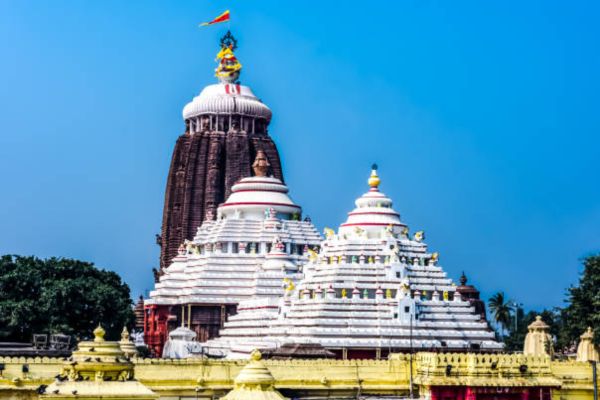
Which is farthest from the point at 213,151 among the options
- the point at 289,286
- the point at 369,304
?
the point at 369,304

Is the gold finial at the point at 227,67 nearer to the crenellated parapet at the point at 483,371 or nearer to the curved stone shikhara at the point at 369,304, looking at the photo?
the curved stone shikhara at the point at 369,304

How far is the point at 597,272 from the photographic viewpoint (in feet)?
244

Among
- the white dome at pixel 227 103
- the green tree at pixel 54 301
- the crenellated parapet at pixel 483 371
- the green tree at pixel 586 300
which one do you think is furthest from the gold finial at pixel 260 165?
the crenellated parapet at pixel 483 371

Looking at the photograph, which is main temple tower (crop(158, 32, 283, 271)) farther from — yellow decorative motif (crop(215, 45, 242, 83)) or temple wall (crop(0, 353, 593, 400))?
temple wall (crop(0, 353, 593, 400))

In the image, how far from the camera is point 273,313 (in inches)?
2972

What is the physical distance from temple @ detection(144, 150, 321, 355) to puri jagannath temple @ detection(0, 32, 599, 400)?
3.8 inches

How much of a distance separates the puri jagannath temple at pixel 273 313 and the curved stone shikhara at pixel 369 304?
0.08 m

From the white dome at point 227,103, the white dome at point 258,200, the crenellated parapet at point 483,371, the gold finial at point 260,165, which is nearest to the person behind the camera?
the crenellated parapet at point 483,371

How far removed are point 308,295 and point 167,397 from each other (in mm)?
23108

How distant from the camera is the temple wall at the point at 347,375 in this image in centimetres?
4738

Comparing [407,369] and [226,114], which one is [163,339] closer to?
[226,114]

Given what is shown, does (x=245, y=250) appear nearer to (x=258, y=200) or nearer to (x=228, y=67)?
(x=258, y=200)

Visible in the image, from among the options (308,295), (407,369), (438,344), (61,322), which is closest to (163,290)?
(61,322)

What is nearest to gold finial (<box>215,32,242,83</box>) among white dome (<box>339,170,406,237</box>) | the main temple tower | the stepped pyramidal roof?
the main temple tower
